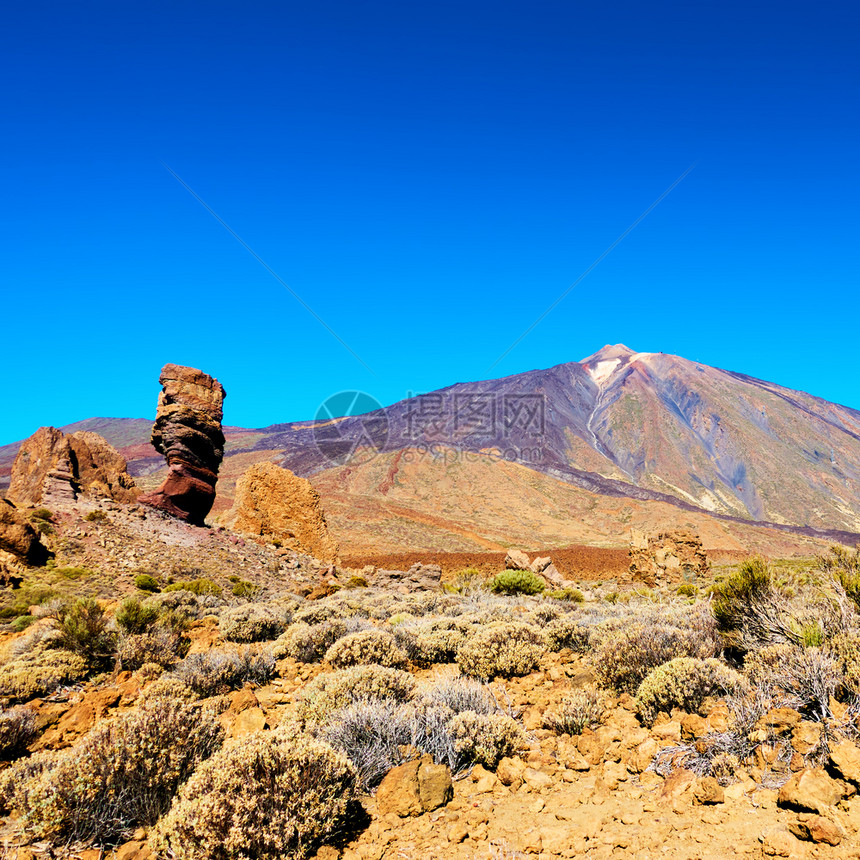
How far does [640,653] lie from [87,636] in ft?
23.0

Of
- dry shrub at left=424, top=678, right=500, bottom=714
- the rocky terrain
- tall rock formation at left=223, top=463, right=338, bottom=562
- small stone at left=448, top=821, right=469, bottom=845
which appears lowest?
small stone at left=448, top=821, right=469, bottom=845

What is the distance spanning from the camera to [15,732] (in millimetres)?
4156

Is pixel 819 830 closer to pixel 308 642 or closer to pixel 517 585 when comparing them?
pixel 308 642

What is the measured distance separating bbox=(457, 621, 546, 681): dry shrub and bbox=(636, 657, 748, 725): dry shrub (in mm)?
1855

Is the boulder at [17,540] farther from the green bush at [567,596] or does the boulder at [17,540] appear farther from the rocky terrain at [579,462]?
the green bush at [567,596]

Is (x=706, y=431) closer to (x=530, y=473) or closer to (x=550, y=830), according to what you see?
(x=530, y=473)

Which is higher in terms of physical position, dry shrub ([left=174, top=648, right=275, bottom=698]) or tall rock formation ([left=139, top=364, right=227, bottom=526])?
tall rock formation ([left=139, top=364, right=227, bottom=526])

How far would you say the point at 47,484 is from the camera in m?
15.7

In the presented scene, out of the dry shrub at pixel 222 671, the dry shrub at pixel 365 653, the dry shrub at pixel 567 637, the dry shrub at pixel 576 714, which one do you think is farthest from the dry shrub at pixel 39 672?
the dry shrub at pixel 567 637

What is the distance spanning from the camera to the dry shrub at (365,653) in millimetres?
5910

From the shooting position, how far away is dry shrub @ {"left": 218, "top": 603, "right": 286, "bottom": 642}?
26.7 feet

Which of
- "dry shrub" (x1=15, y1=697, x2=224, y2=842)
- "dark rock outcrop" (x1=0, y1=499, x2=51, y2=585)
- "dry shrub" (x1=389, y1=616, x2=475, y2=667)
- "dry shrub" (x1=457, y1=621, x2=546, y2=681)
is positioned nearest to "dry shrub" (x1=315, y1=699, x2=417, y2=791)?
"dry shrub" (x1=15, y1=697, x2=224, y2=842)

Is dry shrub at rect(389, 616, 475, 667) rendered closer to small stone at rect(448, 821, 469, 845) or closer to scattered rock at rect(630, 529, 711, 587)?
small stone at rect(448, 821, 469, 845)

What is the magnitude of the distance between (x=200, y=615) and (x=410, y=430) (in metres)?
96.4
